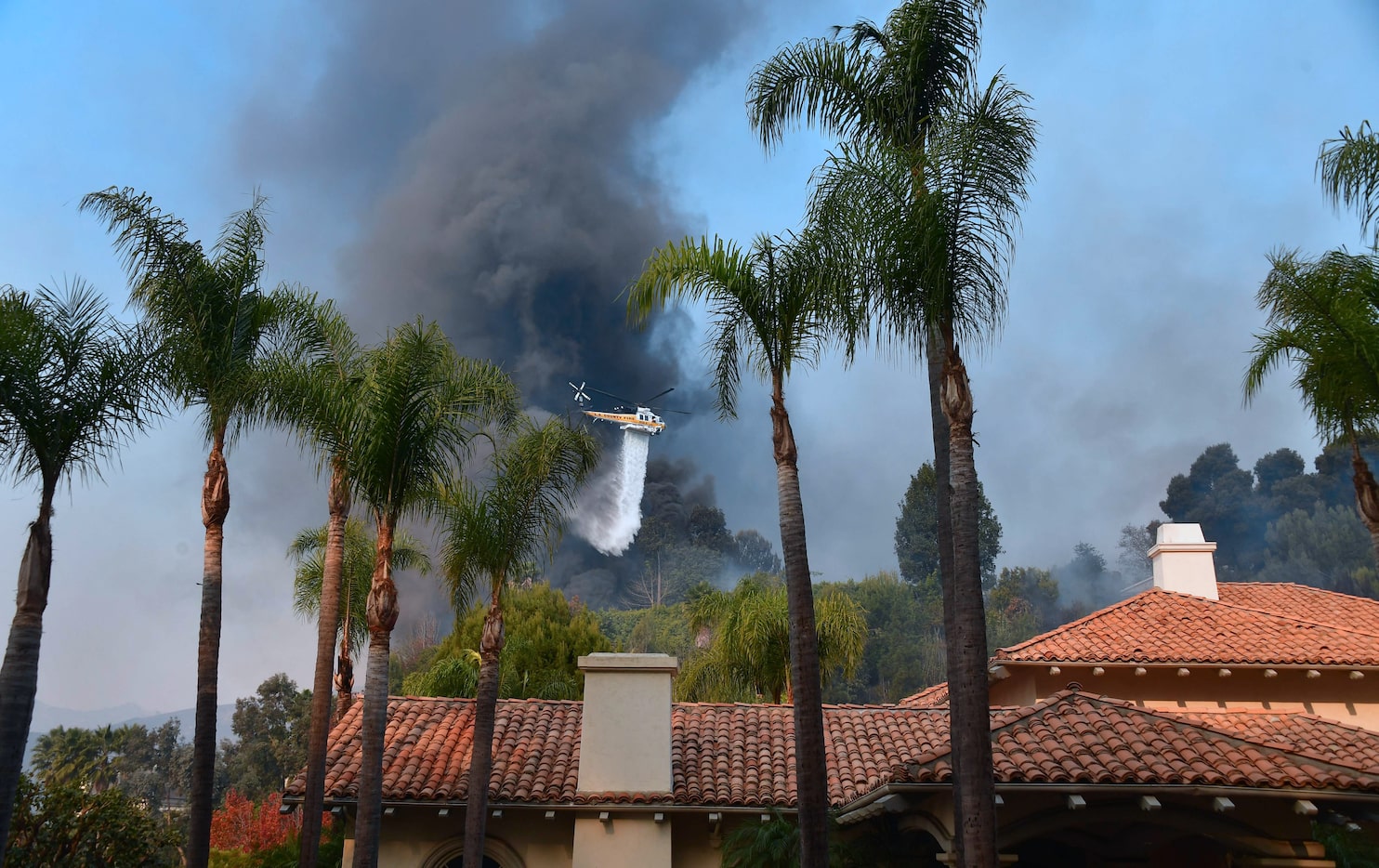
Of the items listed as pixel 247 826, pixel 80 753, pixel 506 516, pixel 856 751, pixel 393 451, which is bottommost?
pixel 247 826

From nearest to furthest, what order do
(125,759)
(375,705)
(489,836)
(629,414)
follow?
(375,705) → (489,836) → (125,759) → (629,414)

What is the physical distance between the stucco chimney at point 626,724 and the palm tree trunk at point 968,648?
7434 mm

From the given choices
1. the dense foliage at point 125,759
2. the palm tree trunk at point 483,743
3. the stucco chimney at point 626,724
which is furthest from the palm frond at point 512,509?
the dense foliage at point 125,759

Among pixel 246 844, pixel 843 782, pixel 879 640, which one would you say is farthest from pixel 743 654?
pixel 879 640

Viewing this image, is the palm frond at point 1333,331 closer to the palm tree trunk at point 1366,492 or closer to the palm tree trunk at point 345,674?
the palm tree trunk at point 1366,492

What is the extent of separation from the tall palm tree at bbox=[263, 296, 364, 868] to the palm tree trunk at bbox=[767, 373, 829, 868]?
5722mm

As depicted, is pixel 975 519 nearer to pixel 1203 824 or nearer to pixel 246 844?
pixel 1203 824

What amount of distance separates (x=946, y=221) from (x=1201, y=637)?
41.7 feet

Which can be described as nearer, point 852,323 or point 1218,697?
point 852,323

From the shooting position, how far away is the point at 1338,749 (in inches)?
626

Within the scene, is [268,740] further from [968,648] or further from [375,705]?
[968,648]

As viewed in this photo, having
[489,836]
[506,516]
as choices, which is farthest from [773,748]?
[506,516]

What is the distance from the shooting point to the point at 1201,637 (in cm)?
1939

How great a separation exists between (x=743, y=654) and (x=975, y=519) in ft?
52.0
